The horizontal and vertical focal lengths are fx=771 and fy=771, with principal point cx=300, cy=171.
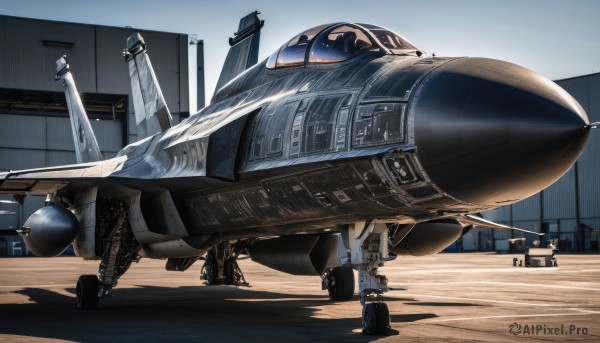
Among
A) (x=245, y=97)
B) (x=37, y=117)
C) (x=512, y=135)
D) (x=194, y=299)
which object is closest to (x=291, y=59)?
(x=245, y=97)

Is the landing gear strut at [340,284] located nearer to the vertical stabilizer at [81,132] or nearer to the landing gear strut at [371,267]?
the landing gear strut at [371,267]

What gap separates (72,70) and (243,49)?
31.6 m

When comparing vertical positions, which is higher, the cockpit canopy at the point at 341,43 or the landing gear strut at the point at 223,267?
the cockpit canopy at the point at 341,43

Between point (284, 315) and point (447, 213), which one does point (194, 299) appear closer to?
point (284, 315)

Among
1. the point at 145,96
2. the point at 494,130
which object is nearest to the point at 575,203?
the point at 145,96

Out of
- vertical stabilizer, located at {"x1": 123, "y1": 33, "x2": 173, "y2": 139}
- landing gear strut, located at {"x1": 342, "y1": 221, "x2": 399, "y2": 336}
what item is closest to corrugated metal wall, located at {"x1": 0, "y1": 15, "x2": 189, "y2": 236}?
vertical stabilizer, located at {"x1": 123, "y1": 33, "x2": 173, "y2": 139}

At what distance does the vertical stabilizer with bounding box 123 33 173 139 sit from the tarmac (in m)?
3.38

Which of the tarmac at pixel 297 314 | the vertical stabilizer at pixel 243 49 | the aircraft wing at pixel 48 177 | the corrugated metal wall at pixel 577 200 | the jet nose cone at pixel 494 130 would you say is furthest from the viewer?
the corrugated metal wall at pixel 577 200

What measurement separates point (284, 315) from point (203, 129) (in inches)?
113

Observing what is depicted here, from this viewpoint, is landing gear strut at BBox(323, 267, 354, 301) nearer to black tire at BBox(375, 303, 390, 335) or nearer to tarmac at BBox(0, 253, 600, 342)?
tarmac at BBox(0, 253, 600, 342)

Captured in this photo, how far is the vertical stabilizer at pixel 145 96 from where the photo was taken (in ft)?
49.7

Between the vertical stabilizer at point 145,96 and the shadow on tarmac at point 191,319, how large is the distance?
338 cm

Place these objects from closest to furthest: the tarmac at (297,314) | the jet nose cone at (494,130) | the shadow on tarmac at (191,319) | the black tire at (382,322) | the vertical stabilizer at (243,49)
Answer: the jet nose cone at (494,130)
the black tire at (382,322)
the tarmac at (297,314)
the shadow on tarmac at (191,319)
the vertical stabilizer at (243,49)

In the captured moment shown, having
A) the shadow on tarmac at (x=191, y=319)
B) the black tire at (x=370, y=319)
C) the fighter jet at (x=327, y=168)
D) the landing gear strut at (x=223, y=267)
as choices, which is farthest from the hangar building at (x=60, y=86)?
the black tire at (x=370, y=319)
